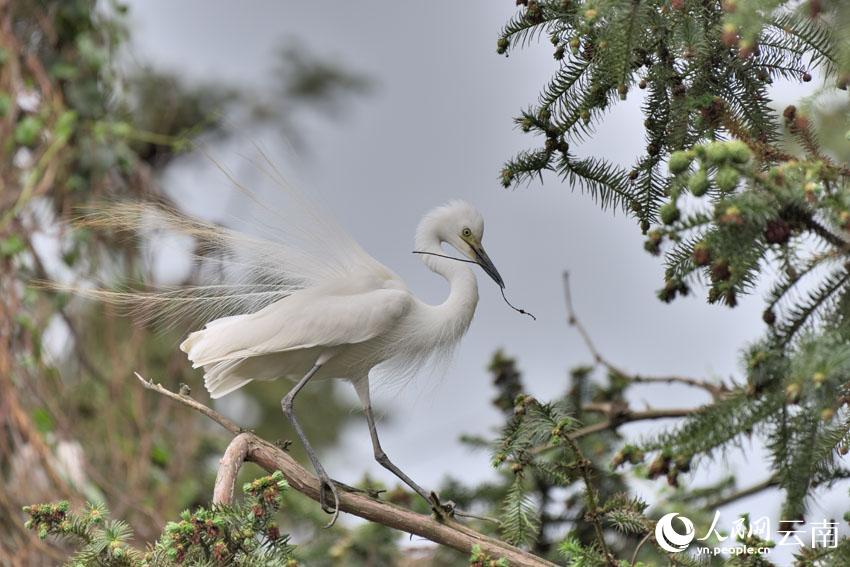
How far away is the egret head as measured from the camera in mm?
2680

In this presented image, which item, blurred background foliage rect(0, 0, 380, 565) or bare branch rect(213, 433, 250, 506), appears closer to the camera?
bare branch rect(213, 433, 250, 506)

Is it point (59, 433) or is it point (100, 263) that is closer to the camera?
point (59, 433)

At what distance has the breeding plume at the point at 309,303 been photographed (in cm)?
249

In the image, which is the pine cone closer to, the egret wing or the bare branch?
the bare branch

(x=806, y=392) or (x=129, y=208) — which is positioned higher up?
(x=129, y=208)

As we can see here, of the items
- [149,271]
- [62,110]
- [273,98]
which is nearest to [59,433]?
[149,271]

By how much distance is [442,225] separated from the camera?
2.72m

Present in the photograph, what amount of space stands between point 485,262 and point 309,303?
0.47 m

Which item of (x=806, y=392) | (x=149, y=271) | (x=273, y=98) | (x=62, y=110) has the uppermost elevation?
(x=273, y=98)

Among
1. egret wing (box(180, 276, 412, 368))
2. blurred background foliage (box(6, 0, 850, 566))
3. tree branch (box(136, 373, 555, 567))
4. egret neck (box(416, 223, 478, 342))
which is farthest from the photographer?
blurred background foliage (box(6, 0, 850, 566))

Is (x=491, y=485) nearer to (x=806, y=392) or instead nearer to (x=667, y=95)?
(x=667, y=95)

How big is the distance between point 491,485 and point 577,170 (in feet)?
5.30

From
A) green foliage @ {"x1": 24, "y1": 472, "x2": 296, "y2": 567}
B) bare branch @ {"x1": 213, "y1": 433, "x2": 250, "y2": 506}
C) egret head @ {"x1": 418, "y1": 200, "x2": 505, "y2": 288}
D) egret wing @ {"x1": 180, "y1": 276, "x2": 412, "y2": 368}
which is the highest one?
egret head @ {"x1": 418, "y1": 200, "x2": 505, "y2": 288}

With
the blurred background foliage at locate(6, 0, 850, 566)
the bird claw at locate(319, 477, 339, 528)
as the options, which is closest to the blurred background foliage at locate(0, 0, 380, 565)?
the blurred background foliage at locate(6, 0, 850, 566)
